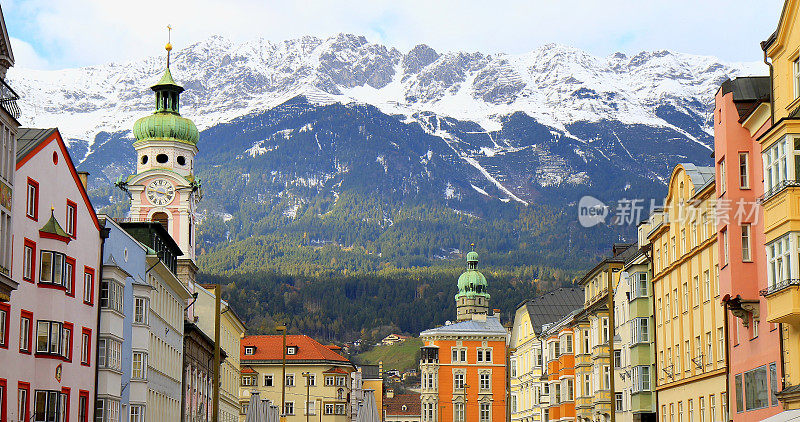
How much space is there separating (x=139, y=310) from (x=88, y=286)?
8857 millimetres

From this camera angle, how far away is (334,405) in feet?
514

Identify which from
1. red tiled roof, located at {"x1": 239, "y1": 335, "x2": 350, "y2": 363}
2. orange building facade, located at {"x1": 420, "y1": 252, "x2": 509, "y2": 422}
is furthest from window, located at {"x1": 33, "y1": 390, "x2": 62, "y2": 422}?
orange building facade, located at {"x1": 420, "y1": 252, "x2": 509, "y2": 422}

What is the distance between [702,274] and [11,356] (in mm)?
32094

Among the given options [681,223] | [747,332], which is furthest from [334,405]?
[747,332]

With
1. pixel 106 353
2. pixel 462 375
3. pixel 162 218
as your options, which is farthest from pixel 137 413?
pixel 462 375

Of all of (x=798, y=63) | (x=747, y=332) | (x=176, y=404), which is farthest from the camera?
(x=176, y=404)

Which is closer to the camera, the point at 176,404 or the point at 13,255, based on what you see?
A: the point at 13,255

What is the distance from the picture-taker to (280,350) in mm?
Result: 154500

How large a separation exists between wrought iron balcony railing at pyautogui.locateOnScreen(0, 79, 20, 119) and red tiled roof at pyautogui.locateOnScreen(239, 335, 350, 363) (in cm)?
11436

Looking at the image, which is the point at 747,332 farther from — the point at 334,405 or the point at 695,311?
the point at 334,405

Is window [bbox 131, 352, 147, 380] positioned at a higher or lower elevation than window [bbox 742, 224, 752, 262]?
lower

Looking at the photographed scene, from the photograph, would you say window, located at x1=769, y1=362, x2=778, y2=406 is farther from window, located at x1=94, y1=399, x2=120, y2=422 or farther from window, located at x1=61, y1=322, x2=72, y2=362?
window, located at x1=94, y1=399, x2=120, y2=422

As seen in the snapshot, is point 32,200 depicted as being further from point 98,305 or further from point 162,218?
point 162,218

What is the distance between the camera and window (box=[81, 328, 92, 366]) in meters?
54.7
